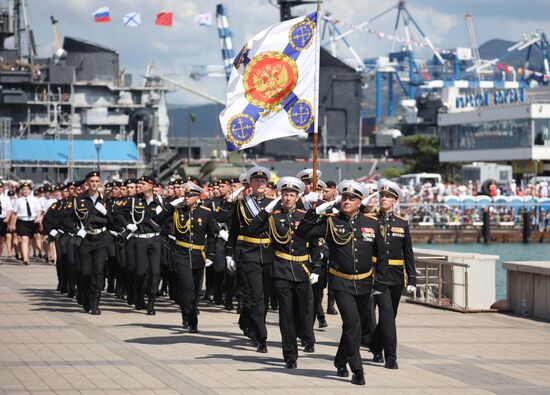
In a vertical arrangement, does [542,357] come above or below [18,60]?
below

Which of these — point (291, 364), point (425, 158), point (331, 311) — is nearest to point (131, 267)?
point (331, 311)

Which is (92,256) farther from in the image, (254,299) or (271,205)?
(271,205)

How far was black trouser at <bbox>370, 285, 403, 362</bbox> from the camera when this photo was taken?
13.7 m

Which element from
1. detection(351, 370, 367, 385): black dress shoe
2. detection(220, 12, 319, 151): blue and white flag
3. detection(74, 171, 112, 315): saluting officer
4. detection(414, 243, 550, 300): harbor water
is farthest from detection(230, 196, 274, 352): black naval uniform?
detection(414, 243, 550, 300): harbor water

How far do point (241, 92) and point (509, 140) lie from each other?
82.6 metres

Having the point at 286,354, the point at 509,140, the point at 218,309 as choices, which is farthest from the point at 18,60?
the point at 286,354

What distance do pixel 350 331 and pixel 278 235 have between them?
6.25 feet

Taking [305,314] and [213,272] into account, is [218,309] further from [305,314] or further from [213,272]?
[305,314]

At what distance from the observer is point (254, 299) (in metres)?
15.2

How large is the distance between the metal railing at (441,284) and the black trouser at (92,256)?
5.38 m

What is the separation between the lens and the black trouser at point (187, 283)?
54.9ft

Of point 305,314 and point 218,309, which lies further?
point 218,309

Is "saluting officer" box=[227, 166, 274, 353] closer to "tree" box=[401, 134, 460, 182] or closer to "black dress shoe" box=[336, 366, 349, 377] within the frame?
"black dress shoe" box=[336, 366, 349, 377]

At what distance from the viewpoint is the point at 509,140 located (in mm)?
97750
